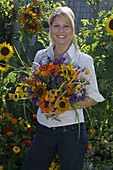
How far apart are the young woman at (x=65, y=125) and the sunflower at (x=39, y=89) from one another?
0.64ft

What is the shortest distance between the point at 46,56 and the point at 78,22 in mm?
3794

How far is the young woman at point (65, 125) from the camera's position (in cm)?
261

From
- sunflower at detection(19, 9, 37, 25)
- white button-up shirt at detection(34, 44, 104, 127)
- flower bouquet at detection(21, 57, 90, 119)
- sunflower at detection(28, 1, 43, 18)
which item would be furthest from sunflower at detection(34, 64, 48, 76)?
sunflower at detection(28, 1, 43, 18)

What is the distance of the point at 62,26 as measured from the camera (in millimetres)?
2662

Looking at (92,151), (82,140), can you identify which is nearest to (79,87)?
(82,140)

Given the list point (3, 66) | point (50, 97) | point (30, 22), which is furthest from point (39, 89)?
point (30, 22)

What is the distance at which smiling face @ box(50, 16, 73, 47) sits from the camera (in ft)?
8.68

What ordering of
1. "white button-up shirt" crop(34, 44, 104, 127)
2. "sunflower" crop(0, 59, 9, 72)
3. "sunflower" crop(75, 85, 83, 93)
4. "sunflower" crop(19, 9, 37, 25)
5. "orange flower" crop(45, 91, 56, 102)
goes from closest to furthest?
"orange flower" crop(45, 91, 56, 102) → "sunflower" crop(75, 85, 83, 93) → "white button-up shirt" crop(34, 44, 104, 127) → "sunflower" crop(0, 59, 9, 72) → "sunflower" crop(19, 9, 37, 25)

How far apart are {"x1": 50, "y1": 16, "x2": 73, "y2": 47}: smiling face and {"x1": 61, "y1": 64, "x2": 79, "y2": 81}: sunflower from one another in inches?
9.3

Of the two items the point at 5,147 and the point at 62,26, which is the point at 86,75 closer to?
the point at 62,26

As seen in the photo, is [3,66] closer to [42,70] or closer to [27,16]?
[27,16]

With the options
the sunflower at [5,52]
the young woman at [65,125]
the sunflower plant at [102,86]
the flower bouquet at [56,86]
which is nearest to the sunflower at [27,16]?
the sunflower plant at [102,86]

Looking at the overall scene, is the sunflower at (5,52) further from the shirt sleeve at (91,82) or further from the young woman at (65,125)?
the shirt sleeve at (91,82)

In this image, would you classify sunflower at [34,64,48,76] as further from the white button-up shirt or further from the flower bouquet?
the white button-up shirt
